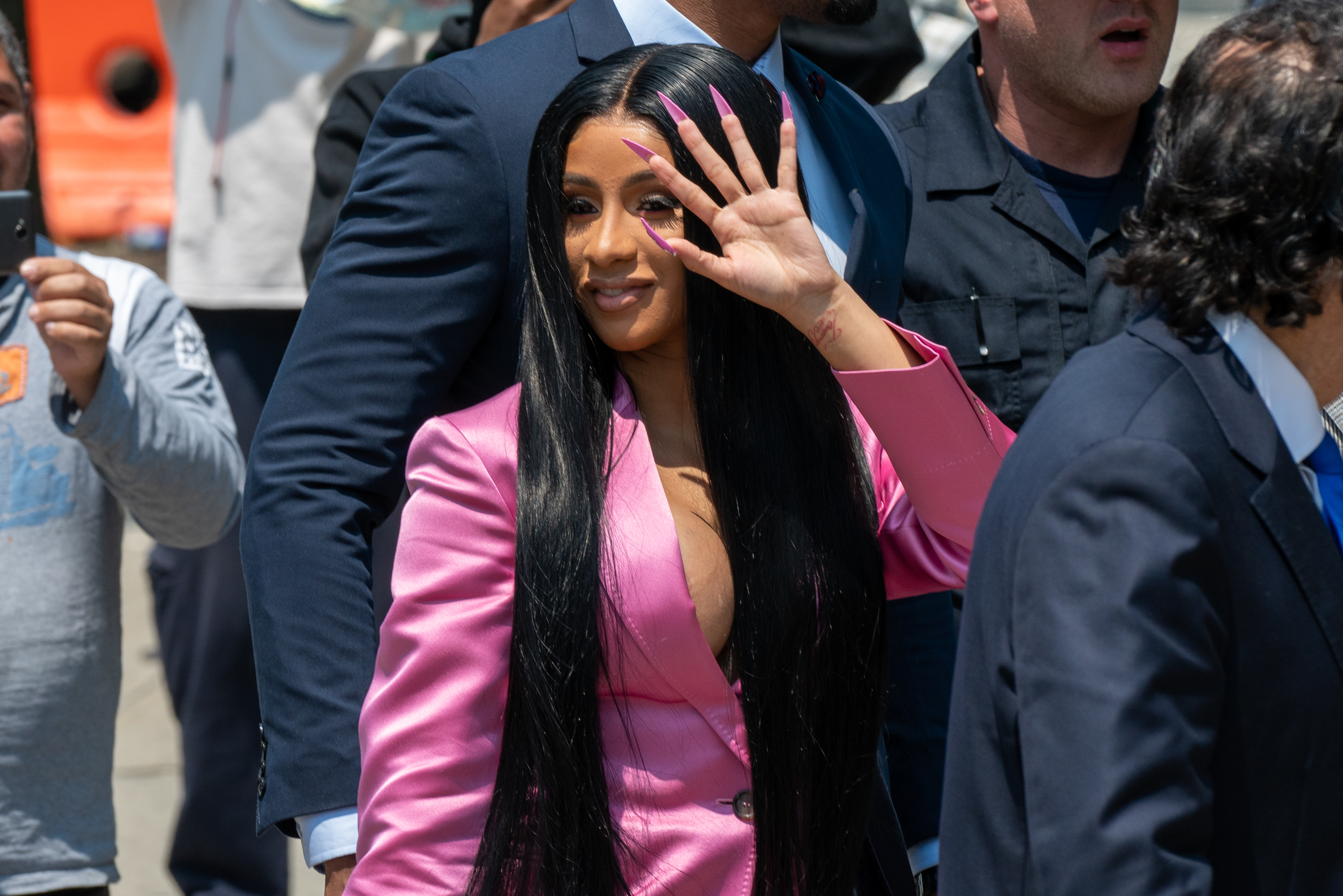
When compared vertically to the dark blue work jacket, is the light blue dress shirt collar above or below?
above

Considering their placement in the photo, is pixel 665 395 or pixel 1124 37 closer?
pixel 665 395

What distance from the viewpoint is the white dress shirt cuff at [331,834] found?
2.06 meters

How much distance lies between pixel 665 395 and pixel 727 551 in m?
0.24

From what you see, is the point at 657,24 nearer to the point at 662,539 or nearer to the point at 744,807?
the point at 662,539

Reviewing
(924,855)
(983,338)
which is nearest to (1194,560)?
(924,855)

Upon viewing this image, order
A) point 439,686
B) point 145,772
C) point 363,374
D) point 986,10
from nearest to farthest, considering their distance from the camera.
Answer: point 439,686, point 363,374, point 986,10, point 145,772

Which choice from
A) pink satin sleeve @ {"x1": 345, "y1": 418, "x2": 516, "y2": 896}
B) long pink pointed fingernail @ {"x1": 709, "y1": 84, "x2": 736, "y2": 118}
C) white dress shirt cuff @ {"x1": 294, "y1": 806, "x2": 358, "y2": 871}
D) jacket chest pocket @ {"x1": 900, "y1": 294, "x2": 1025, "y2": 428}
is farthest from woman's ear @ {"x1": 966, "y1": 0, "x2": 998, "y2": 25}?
white dress shirt cuff @ {"x1": 294, "y1": 806, "x2": 358, "y2": 871}

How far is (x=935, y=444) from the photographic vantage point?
6.76 ft

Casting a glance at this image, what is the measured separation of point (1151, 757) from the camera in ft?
4.64

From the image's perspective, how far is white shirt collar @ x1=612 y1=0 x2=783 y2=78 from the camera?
8.00 ft

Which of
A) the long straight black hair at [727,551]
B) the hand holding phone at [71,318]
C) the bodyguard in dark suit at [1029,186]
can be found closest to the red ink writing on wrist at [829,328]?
the long straight black hair at [727,551]

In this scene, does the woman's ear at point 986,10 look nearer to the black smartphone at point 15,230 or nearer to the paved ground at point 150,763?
the paved ground at point 150,763

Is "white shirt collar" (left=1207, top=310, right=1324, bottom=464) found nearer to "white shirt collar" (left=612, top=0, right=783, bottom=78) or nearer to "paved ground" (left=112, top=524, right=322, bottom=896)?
"white shirt collar" (left=612, top=0, right=783, bottom=78)

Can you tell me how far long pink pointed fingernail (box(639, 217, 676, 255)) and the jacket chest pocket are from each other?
1069 millimetres
